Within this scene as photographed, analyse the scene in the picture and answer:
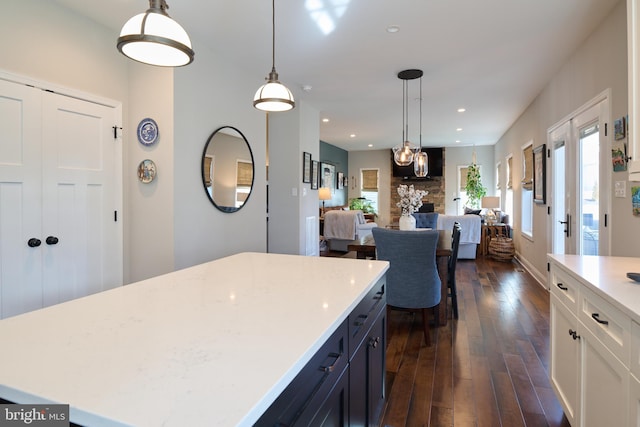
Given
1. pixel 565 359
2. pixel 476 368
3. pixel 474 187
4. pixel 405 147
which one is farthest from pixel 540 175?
pixel 474 187

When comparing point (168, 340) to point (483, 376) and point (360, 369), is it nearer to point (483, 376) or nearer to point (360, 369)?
point (360, 369)

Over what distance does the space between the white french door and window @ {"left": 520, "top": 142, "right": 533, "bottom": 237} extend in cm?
119

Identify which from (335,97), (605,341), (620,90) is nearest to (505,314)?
(620,90)

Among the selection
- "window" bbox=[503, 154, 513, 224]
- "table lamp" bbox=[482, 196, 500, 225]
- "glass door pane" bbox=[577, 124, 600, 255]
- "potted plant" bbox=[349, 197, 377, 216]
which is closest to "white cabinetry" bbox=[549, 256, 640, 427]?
"glass door pane" bbox=[577, 124, 600, 255]

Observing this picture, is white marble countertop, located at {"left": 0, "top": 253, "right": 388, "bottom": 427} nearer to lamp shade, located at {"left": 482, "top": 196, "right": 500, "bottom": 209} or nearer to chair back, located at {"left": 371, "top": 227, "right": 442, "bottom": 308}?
chair back, located at {"left": 371, "top": 227, "right": 442, "bottom": 308}

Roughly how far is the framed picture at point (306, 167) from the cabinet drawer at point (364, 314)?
3.72m

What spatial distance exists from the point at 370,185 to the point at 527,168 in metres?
5.88

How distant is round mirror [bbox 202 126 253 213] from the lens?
11.3ft

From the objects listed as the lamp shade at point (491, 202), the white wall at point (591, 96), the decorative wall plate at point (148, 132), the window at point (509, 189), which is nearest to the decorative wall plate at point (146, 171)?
the decorative wall plate at point (148, 132)

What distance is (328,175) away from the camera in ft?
31.8

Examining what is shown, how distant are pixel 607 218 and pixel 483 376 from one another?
1700 millimetres

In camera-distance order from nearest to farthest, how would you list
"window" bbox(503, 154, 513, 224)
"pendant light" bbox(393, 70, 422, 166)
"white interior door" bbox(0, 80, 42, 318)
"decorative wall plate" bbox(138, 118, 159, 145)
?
"white interior door" bbox(0, 80, 42, 318)
"decorative wall plate" bbox(138, 118, 159, 145)
"pendant light" bbox(393, 70, 422, 166)
"window" bbox(503, 154, 513, 224)

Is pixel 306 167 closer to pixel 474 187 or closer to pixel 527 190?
pixel 527 190

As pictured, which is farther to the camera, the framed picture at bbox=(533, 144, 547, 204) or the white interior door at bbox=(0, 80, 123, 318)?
the framed picture at bbox=(533, 144, 547, 204)
